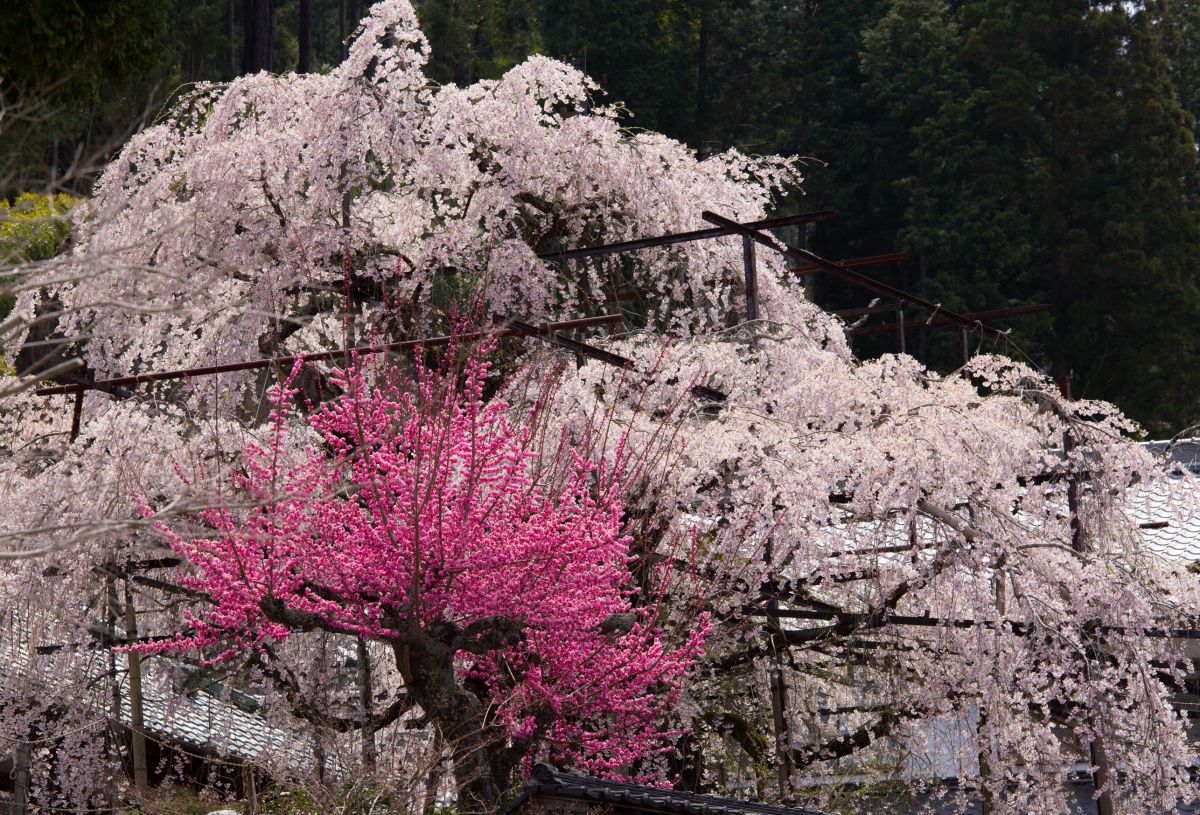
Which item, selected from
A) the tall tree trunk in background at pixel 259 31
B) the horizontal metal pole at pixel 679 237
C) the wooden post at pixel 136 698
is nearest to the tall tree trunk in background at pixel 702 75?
the tall tree trunk in background at pixel 259 31

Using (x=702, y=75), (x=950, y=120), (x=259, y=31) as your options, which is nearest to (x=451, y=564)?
(x=259, y=31)

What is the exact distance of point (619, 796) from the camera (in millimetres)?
6090

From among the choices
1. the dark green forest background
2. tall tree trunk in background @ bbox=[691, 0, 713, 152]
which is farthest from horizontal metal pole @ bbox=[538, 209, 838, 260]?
tall tree trunk in background @ bbox=[691, 0, 713, 152]

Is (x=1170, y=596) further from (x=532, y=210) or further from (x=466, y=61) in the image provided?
(x=466, y=61)

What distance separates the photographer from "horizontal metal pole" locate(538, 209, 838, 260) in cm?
1054

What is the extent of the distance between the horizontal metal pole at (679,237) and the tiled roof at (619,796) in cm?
484

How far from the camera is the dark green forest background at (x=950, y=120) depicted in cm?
2784

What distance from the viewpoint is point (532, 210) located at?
42.1 feet

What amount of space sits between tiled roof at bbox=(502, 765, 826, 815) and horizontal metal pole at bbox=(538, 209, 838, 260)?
484 cm

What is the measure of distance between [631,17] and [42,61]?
20023 millimetres

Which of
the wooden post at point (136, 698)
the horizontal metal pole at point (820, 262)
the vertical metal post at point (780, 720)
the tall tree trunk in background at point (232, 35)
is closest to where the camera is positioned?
the wooden post at point (136, 698)

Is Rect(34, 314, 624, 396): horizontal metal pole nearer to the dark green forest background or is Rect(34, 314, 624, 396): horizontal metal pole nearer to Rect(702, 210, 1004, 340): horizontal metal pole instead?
Rect(702, 210, 1004, 340): horizontal metal pole

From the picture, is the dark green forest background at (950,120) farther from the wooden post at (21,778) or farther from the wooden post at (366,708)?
the wooden post at (366,708)

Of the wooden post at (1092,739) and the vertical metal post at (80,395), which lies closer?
the wooden post at (1092,739)
